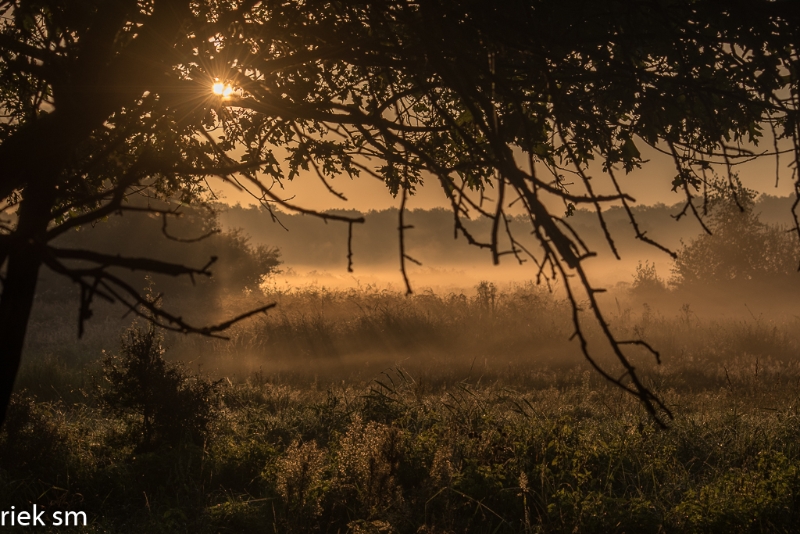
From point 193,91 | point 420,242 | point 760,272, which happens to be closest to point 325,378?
point 193,91

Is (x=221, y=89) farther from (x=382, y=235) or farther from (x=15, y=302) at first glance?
(x=382, y=235)

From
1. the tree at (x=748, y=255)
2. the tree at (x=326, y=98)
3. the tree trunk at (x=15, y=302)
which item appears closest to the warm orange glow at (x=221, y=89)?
the tree at (x=326, y=98)

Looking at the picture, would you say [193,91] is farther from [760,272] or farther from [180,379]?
[760,272]

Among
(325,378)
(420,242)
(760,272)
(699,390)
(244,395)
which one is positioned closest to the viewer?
(244,395)

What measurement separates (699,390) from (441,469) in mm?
7513

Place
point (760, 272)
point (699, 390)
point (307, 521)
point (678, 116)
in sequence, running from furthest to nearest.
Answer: point (760, 272)
point (699, 390)
point (307, 521)
point (678, 116)

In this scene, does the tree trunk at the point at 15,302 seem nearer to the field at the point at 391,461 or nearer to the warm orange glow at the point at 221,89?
the warm orange glow at the point at 221,89

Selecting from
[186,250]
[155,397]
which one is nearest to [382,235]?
[186,250]

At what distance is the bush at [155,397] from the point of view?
537 centimetres

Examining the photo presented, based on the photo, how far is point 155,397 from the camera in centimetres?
539

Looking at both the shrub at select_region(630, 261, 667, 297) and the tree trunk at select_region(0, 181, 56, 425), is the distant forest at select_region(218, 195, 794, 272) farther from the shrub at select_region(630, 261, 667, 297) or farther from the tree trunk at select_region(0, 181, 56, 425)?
the tree trunk at select_region(0, 181, 56, 425)

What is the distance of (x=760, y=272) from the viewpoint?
78.1 ft

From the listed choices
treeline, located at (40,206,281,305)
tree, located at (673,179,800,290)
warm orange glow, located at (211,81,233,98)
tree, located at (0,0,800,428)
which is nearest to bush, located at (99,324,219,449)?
tree, located at (0,0,800,428)

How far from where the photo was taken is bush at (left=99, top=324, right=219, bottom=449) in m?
5.37
